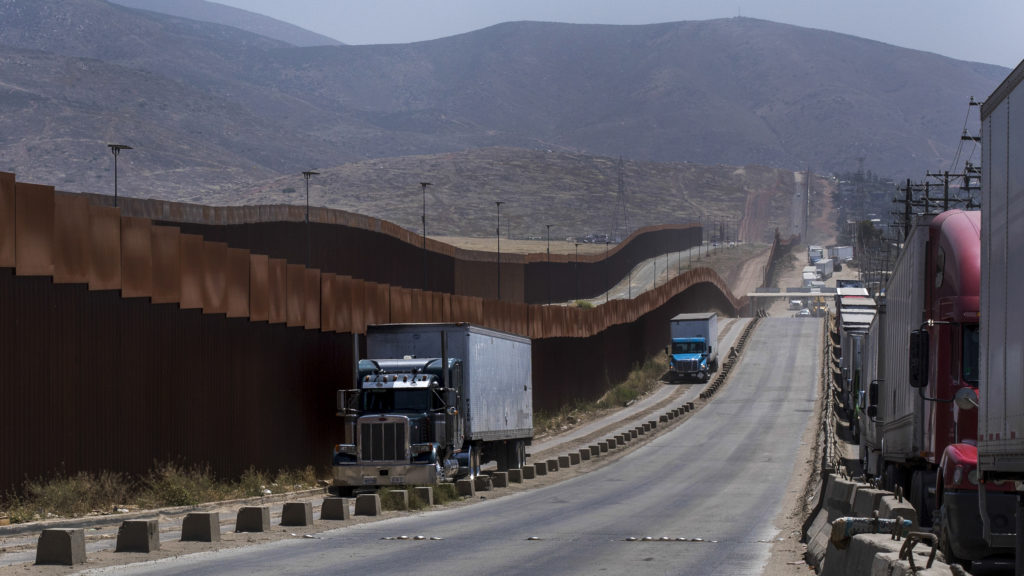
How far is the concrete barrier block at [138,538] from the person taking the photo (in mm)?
19062

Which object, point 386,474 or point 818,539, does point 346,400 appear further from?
point 818,539

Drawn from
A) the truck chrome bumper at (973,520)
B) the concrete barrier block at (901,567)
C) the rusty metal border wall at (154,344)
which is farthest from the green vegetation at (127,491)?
the concrete barrier block at (901,567)

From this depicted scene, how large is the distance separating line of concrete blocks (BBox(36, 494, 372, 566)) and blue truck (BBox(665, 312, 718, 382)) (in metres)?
60.8

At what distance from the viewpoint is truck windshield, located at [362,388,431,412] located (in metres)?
32.5

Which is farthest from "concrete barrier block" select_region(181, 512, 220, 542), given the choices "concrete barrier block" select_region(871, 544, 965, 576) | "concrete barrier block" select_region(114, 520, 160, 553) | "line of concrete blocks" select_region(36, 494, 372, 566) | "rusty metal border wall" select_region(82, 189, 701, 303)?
"rusty metal border wall" select_region(82, 189, 701, 303)

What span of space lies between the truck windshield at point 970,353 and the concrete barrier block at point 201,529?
11.4m

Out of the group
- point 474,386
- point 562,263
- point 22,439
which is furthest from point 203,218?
point 562,263

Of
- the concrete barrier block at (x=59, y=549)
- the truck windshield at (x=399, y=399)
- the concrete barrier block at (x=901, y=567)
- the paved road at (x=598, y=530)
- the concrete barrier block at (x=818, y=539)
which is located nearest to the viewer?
the concrete barrier block at (x=901, y=567)

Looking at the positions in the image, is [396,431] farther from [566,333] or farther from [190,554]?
[566,333]

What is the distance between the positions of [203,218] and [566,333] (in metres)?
19.7

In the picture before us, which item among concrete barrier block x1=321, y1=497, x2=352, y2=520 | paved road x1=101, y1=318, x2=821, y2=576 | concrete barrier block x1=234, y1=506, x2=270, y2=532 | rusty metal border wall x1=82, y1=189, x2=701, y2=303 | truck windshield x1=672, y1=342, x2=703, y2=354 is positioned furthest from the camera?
truck windshield x1=672, y1=342, x2=703, y2=354

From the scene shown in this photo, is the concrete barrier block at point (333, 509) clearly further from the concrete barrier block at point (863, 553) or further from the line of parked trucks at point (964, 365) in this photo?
the concrete barrier block at point (863, 553)

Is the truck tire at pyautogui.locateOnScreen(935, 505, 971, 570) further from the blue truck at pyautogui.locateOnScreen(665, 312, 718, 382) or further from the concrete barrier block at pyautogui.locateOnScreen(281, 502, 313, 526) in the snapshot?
the blue truck at pyautogui.locateOnScreen(665, 312, 718, 382)

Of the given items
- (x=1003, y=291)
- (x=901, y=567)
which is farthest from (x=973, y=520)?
(x=901, y=567)
